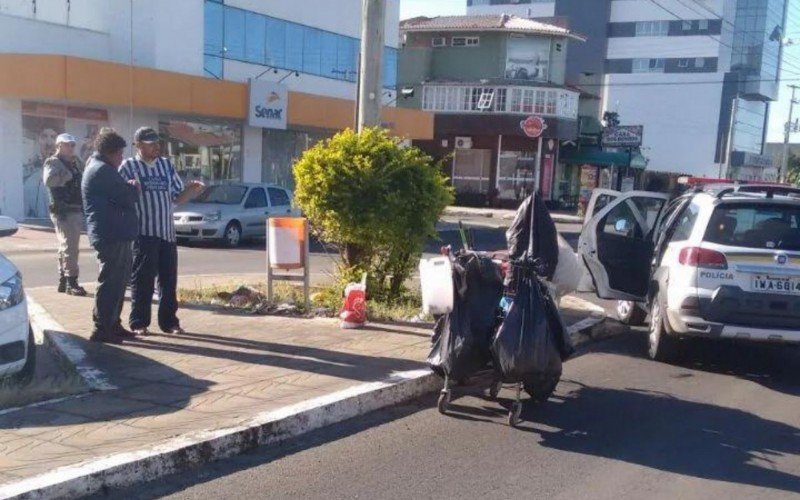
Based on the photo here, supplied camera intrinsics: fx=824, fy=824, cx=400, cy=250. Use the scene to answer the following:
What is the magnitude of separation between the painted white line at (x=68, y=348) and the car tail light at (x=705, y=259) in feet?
17.2

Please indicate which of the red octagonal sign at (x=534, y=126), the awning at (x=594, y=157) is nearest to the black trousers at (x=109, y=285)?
the red octagonal sign at (x=534, y=126)

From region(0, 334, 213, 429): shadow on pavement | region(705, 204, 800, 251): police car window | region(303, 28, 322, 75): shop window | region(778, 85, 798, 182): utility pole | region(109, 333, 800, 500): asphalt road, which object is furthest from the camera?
region(778, 85, 798, 182): utility pole

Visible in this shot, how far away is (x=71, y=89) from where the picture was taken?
789 inches

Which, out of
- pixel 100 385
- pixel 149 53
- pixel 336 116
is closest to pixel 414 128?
pixel 336 116

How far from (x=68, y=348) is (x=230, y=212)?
Answer: 38.6ft

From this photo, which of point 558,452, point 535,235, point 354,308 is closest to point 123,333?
point 354,308

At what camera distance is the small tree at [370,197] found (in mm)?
9172

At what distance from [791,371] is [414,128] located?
83.4 ft

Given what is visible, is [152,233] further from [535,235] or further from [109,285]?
[535,235]

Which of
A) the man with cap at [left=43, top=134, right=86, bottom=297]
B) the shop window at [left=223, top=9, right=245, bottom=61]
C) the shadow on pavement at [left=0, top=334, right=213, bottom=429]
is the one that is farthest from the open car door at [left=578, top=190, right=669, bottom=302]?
the shop window at [left=223, top=9, right=245, bottom=61]

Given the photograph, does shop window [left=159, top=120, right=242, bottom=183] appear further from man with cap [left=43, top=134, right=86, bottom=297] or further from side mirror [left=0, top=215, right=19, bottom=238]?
side mirror [left=0, top=215, right=19, bottom=238]

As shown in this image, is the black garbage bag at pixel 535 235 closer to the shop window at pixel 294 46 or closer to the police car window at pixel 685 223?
the police car window at pixel 685 223

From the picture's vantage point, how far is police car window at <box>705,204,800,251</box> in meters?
7.84

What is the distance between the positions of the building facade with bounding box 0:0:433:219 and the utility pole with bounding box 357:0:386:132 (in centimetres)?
1188
